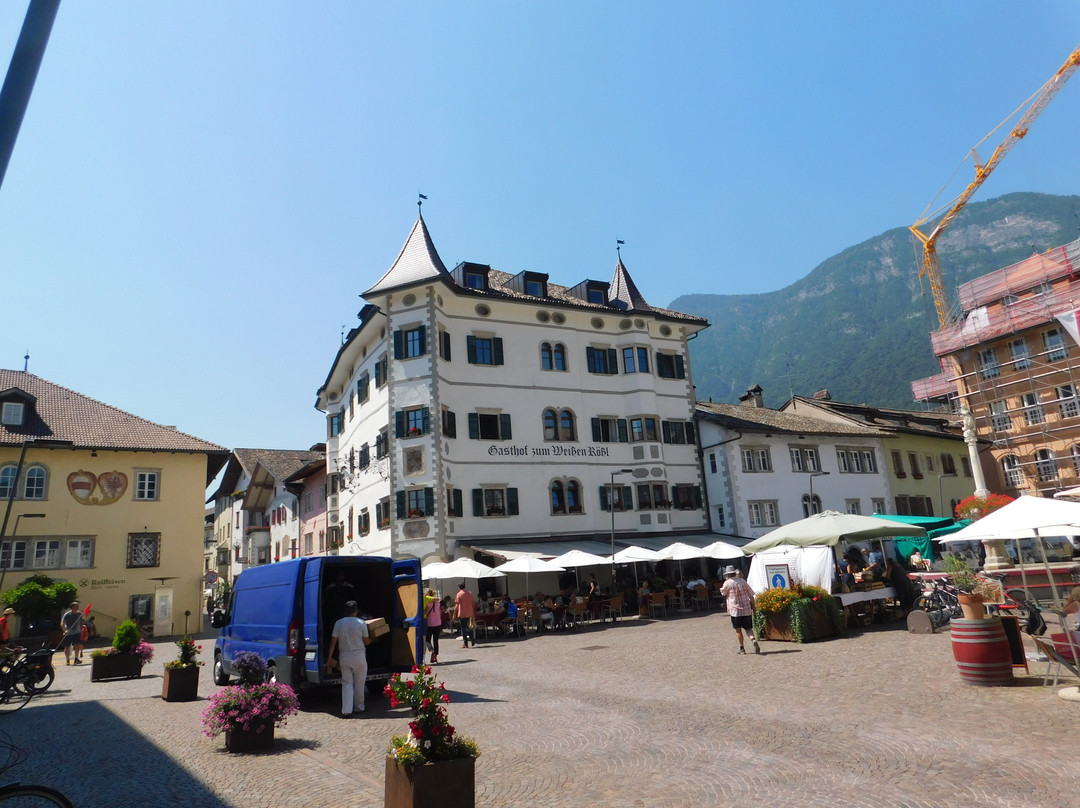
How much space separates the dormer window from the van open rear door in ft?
97.8

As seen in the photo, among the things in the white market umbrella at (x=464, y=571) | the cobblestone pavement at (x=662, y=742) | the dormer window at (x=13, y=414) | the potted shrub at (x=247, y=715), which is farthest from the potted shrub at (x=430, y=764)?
the dormer window at (x=13, y=414)

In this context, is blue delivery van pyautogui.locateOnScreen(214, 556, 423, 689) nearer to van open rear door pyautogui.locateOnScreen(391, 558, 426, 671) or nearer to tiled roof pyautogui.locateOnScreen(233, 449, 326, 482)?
van open rear door pyautogui.locateOnScreen(391, 558, 426, 671)

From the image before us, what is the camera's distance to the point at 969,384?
50031 mm

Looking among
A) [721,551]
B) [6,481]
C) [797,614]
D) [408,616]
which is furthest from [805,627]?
[6,481]

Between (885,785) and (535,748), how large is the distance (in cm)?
372

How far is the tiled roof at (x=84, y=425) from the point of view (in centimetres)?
3559

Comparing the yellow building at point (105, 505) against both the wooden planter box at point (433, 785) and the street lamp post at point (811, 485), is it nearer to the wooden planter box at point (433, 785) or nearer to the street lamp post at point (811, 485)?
the street lamp post at point (811, 485)

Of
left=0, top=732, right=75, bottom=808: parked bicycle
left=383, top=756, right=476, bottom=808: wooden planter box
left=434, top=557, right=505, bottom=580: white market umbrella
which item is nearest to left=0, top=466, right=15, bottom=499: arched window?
left=434, top=557, right=505, bottom=580: white market umbrella

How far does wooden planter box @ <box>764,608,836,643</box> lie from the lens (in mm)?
17000

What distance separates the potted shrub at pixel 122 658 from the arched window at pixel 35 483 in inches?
804

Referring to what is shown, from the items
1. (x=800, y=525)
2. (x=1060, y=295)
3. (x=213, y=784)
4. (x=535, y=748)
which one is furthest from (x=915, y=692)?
(x=1060, y=295)

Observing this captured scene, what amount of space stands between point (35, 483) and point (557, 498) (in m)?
23.7

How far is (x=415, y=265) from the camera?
3425 centimetres

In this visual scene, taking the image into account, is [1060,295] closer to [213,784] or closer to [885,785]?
[885,785]
